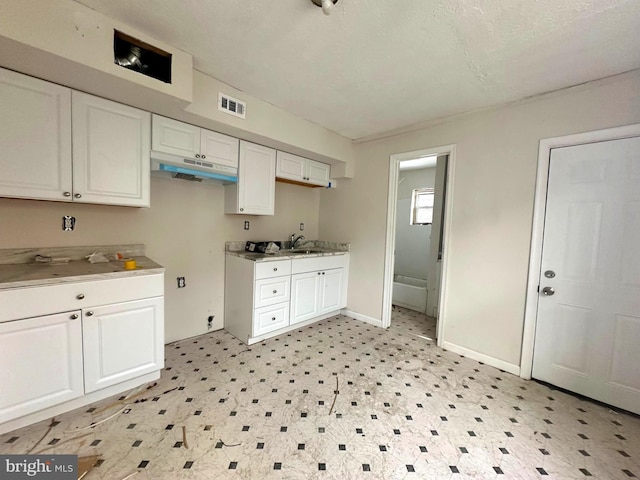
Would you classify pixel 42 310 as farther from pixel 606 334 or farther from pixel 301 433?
pixel 606 334

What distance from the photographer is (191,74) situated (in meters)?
1.89

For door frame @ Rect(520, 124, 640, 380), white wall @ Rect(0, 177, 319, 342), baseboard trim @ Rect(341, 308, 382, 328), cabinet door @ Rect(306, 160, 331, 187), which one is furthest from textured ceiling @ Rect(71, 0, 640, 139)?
baseboard trim @ Rect(341, 308, 382, 328)

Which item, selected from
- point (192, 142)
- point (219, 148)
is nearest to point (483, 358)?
point (219, 148)

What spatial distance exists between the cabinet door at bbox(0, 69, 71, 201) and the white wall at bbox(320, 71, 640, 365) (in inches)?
122

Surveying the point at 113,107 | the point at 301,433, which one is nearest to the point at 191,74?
the point at 113,107

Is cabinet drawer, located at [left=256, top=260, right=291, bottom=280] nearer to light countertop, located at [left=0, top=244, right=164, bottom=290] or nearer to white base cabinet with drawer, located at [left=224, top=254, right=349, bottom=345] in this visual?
white base cabinet with drawer, located at [left=224, top=254, right=349, bottom=345]

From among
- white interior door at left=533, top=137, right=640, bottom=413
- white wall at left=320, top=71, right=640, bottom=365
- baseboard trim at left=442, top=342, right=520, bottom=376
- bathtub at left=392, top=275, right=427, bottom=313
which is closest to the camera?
white interior door at left=533, top=137, right=640, bottom=413

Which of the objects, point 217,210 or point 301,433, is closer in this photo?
point 301,433

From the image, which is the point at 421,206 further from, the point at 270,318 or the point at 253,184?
the point at 270,318

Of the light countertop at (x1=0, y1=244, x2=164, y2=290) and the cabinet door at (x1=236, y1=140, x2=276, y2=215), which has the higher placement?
the cabinet door at (x1=236, y1=140, x2=276, y2=215)

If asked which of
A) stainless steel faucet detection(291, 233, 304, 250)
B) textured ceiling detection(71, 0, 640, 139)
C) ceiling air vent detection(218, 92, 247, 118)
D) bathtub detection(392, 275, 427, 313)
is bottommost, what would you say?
bathtub detection(392, 275, 427, 313)

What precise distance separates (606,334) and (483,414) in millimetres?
1174

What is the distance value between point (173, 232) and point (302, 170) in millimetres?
1654

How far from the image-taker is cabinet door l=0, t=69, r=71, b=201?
1.56m
